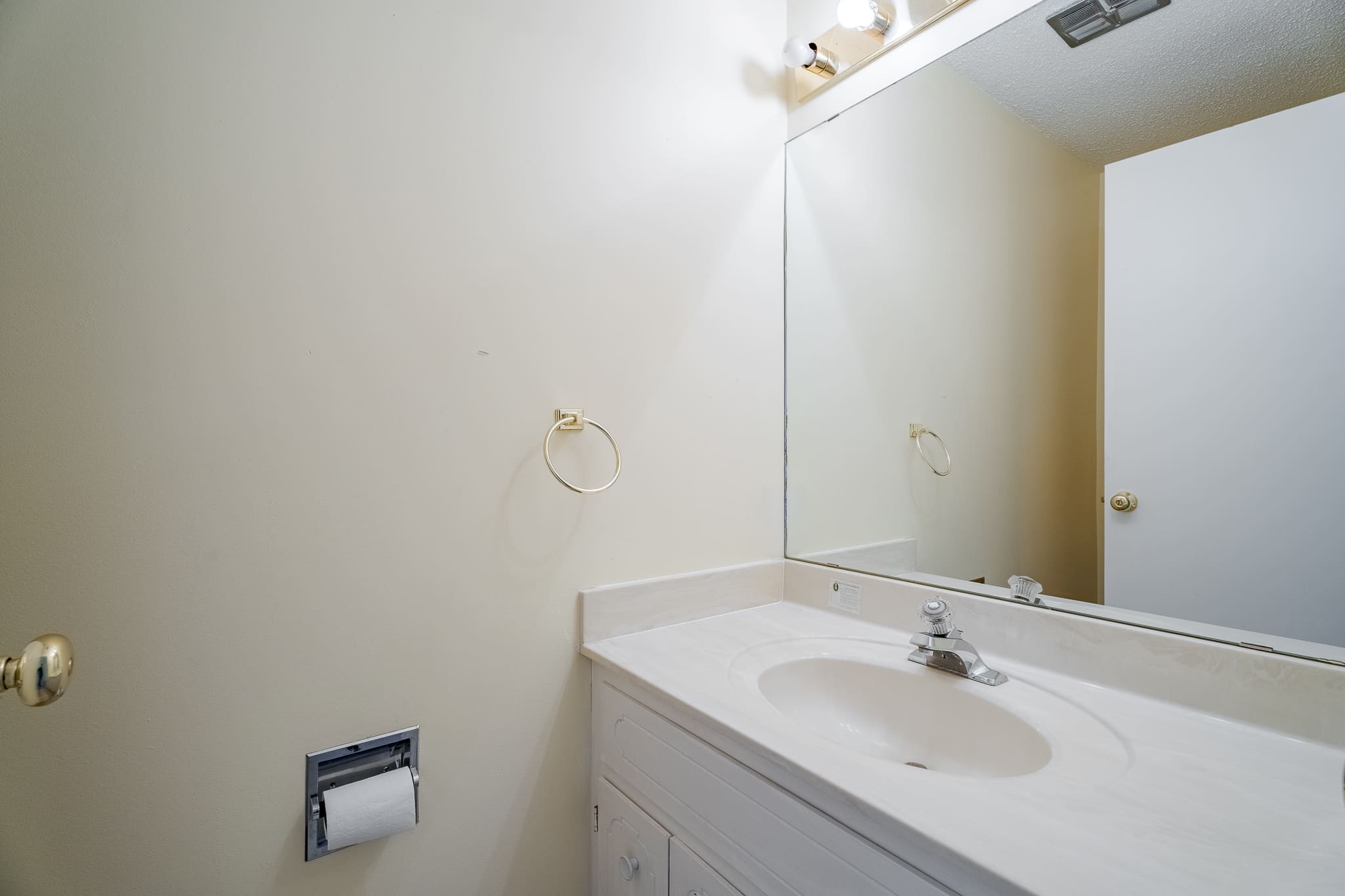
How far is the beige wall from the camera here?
2.41 ft

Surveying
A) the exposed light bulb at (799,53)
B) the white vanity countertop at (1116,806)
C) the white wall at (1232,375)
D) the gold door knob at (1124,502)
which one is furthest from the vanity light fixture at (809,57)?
the white vanity countertop at (1116,806)

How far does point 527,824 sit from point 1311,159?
62.1 inches

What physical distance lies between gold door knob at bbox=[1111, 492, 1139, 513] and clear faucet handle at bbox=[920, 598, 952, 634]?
32 cm

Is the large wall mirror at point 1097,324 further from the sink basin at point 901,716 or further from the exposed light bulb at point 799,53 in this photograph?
the sink basin at point 901,716

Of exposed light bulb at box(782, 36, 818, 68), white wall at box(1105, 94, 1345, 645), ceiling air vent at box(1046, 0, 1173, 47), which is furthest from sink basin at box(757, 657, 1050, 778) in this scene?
exposed light bulb at box(782, 36, 818, 68)

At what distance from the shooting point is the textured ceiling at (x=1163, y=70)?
32.0 inches

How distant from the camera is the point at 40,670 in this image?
0.45m

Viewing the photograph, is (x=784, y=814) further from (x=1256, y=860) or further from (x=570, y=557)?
(x=570, y=557)

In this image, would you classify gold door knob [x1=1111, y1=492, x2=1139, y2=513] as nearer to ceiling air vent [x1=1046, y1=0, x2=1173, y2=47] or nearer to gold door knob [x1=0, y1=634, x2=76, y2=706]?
ceiling air vent [x1=1046, y1=0, x2=1173, y2=47]

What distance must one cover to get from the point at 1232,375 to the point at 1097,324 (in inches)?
7.6

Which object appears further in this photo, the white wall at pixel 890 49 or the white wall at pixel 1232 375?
the white wall at pixel 890 49

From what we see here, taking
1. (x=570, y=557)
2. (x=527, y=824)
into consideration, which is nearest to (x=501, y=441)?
(x=570, y=557)

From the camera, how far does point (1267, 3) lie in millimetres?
835

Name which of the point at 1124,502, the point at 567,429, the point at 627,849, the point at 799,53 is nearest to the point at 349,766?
the point at 627,849
